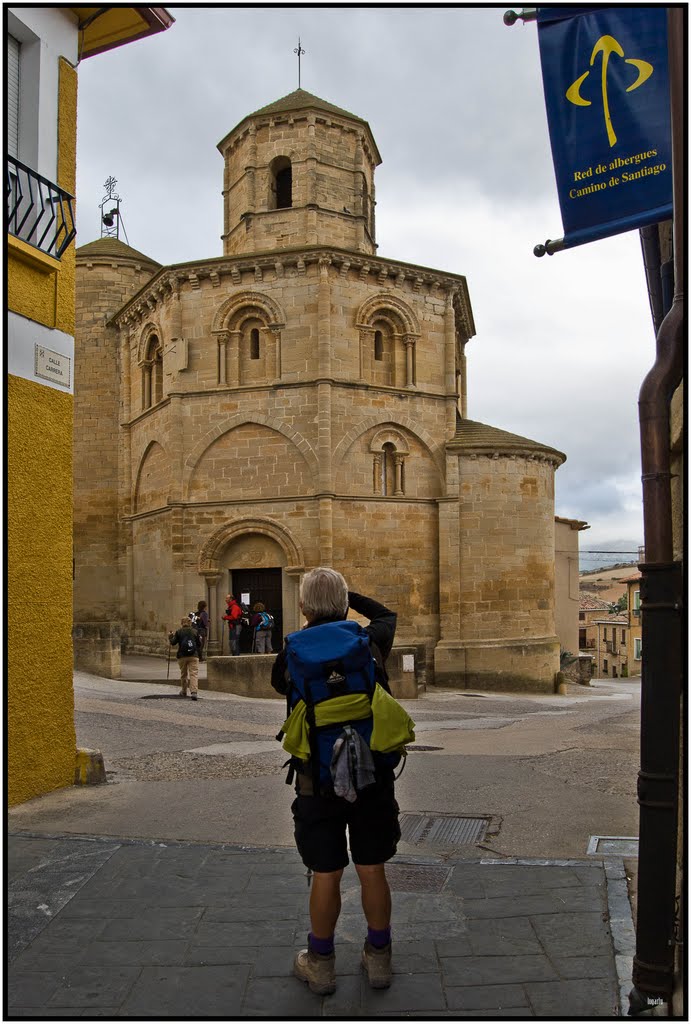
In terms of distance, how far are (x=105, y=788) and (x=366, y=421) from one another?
56.4ft

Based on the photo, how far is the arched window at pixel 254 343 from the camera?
2417 centimetres

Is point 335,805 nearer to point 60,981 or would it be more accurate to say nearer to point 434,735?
point 60,981

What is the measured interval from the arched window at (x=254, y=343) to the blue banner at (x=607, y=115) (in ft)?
65.9

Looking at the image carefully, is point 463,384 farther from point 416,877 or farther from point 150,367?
point 416,877

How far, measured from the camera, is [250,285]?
2389 centimetres

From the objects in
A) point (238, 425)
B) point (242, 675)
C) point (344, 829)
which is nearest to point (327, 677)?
point (344, 829)

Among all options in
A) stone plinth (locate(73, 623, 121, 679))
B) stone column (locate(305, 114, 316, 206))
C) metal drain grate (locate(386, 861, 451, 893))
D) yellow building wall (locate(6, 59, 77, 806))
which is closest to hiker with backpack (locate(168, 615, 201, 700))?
stone plinth (locate(73, 623, 121, 679))

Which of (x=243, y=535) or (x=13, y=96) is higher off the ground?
(x=13, y=96)

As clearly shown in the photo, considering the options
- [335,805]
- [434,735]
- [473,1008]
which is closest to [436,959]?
[473,1008]

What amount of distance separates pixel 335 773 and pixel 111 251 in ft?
96.3

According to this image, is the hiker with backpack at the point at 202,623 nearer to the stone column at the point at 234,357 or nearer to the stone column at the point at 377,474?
the stone column at the point at 377,474

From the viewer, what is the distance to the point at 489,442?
79.5ft

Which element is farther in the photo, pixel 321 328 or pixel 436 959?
pixel 321 328

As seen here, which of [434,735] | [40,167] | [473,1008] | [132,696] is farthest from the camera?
[132,696]
